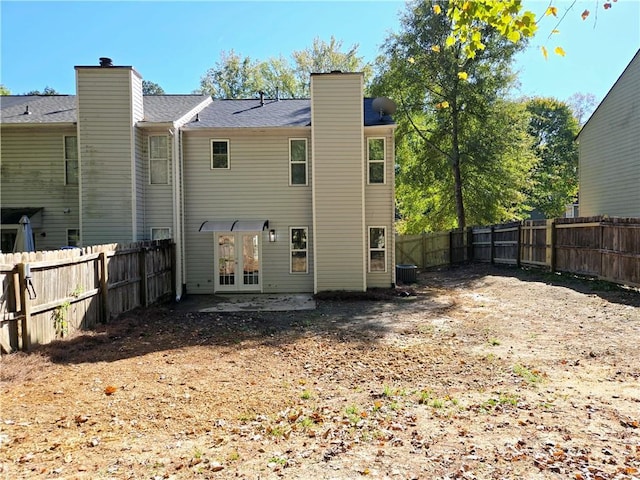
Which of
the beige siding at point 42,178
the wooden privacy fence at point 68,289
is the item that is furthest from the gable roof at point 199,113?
the wooden privacy fence at point 68,289

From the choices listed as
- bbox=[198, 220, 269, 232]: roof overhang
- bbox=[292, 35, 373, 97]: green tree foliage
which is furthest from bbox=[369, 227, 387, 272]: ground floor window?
bbox=[292, 35, 373, 97]: green tree foliage

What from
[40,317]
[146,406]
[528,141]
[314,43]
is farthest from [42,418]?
[314,43]

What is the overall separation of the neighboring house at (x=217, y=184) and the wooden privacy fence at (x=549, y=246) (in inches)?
232

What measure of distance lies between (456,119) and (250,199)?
46.6ft

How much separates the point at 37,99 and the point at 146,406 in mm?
15973

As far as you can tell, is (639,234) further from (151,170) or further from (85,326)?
(151,170)

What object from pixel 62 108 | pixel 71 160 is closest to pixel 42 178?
pixel 71 160

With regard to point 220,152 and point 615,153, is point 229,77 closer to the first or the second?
point 220,152

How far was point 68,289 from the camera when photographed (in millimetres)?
7617

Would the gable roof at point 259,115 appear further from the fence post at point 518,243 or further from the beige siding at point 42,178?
the fence post at point 518,243

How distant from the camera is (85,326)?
819 cm

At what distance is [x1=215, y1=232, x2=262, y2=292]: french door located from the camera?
14039mm

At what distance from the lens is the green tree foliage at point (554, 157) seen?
3778cm

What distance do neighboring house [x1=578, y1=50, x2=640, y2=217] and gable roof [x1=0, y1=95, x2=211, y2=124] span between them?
1617cm
